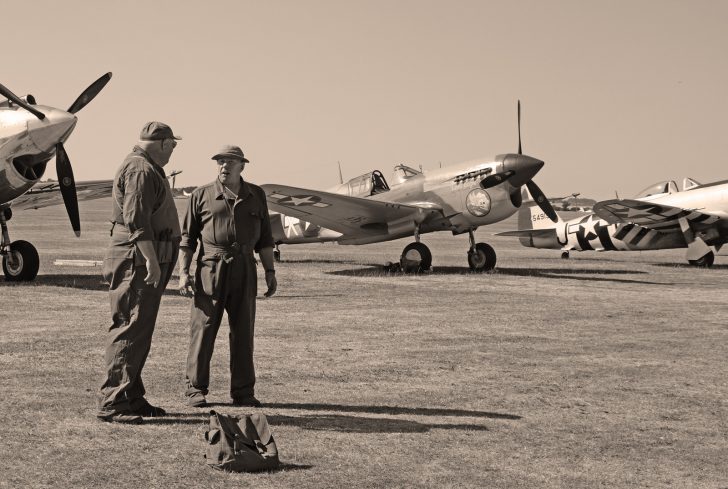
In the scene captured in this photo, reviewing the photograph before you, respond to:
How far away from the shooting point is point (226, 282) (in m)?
6.50

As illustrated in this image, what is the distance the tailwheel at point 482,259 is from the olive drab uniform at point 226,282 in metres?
14.2

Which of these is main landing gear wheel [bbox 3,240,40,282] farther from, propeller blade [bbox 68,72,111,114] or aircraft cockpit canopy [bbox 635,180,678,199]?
aircraft cockpit canopy [bbox 635,180,678,199]

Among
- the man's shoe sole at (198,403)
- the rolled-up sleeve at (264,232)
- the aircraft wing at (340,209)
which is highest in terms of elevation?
the aircraft wing at (340,209)

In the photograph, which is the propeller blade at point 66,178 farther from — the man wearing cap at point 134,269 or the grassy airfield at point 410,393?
the man wearing cap at point 134,269

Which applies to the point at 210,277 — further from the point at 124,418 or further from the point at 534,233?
the point at 534,233

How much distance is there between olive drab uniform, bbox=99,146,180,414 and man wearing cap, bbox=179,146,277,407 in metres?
0.45

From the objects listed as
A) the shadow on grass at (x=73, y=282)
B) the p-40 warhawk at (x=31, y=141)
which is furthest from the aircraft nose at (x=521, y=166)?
the p-40 warhawk at (x=31, y=141)

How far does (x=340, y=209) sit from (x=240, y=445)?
49.9 feet

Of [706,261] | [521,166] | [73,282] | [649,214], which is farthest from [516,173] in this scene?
[73,282]

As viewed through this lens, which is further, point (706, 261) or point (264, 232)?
point (706, 261)

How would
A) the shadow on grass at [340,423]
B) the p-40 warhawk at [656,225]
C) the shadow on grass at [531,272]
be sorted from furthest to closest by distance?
1. the p-40 warhawk at [656,225]
2. the shadow on grass at [531,272]
3. the shadow on grass at [340,423]

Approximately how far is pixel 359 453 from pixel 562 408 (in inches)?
75.3

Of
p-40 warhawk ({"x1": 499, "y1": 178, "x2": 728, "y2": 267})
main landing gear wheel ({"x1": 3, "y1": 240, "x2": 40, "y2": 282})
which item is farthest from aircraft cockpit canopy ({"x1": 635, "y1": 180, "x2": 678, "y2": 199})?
main landing gear wheel ({"x1": 3, "y1": 240, "x2": 40, "y2": 282})

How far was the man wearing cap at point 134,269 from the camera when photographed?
593 cm
